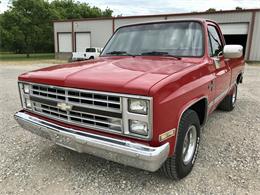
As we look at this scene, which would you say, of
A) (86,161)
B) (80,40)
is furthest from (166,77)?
(80,40)

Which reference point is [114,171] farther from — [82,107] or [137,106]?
[137,106]

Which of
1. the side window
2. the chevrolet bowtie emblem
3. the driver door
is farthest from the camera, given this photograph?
the side window

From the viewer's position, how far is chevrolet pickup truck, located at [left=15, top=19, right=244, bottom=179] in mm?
2225

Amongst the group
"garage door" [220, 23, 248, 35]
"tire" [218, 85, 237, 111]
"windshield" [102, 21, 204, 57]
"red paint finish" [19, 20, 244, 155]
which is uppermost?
"garage door" [220, 23, 248, 35]

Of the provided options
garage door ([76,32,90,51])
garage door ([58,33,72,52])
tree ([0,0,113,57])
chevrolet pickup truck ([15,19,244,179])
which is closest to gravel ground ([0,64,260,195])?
chevrolet pickup truck ([15,19,244,179])

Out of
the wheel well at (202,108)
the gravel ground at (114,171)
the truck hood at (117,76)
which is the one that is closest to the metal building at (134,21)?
the gravel ground at (114,171)

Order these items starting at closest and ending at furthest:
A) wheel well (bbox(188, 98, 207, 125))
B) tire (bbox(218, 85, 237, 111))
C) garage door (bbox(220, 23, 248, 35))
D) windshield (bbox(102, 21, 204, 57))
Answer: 1. wheel well (bbox(188, 98, 207, 125))
2. windshield (bbox(102, 21, 204, 57))
3. tire (bbox(218, 85, 237, 111))
4. garage door (bbox(220, 23, 248, 35))

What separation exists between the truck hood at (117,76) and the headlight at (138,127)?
31 cm

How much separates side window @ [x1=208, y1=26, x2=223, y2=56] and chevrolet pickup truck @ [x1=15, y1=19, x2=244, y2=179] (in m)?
0.15

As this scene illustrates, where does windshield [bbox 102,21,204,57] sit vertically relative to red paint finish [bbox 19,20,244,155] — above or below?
above

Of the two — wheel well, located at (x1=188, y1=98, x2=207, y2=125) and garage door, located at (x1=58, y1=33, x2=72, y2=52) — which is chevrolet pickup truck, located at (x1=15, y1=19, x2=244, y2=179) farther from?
garage door, located at (x1=58, y1=33, x2=72, y2=52)

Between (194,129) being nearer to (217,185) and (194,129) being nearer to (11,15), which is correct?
(217,185)

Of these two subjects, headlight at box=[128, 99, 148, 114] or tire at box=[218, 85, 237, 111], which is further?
tire at box=[218, 85, 237, 111]

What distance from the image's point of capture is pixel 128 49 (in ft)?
12.7
